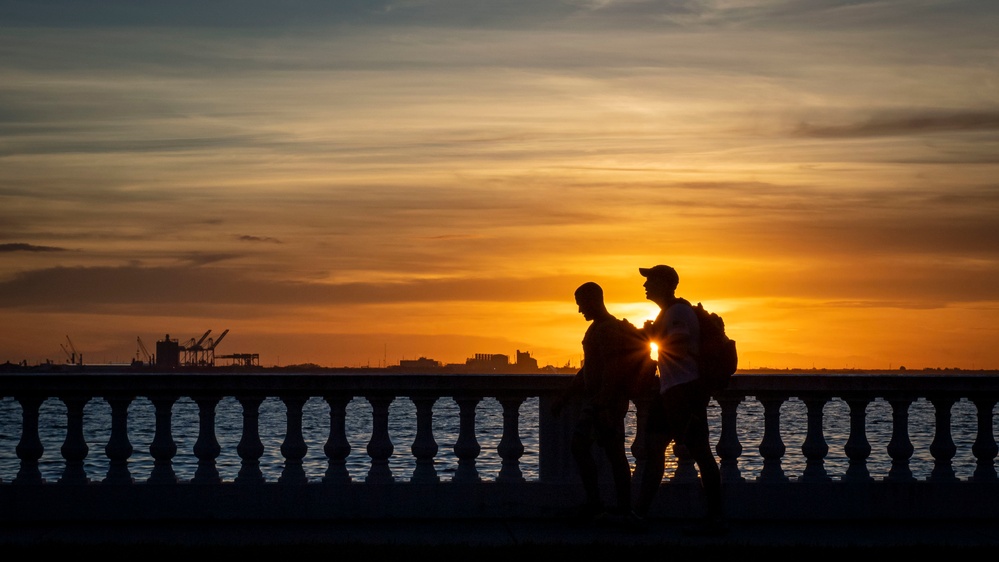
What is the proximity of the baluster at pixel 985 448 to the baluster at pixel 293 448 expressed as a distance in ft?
21.1

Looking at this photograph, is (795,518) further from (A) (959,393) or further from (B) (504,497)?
(B) (504,497)

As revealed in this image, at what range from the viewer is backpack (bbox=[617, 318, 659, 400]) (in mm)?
10281

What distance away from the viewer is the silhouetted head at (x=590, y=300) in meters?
10.3

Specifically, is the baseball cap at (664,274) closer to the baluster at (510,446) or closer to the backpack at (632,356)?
the backpack at (632,356)

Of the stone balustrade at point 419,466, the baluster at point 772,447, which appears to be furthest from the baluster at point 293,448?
the baluster at point 772,447

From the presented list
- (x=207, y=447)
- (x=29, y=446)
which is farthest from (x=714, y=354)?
(x=29, y=446)

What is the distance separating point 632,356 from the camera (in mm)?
10367

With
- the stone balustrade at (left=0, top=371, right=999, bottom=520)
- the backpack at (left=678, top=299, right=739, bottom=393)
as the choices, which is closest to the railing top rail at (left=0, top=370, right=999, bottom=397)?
the stone balustrade at (left=0, top=371, right=999, bottom=520)

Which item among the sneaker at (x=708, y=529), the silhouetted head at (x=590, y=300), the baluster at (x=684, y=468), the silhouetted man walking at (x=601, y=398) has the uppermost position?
the silhouetted head at (x=590, y=300)

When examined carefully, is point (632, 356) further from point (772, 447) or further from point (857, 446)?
point (857, 446)

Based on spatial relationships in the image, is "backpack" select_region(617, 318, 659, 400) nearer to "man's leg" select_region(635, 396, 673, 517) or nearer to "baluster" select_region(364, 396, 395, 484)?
"man's leg" select_region(635, 396, 673, 517)

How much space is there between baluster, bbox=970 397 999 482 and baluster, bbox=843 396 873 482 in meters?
1.08

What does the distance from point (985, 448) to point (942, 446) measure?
1.38 feet

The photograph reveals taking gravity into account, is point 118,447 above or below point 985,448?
above
